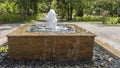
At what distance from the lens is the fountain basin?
20.8 ft

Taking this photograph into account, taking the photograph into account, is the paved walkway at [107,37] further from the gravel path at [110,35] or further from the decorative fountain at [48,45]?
the decorative fountain at [48,45]

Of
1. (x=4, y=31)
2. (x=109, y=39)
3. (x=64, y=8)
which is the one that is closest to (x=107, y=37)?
(x=109, y=39)

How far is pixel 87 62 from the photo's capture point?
253 inches

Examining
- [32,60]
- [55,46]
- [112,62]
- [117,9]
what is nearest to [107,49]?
[112,62]

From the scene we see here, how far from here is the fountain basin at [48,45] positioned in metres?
6.35

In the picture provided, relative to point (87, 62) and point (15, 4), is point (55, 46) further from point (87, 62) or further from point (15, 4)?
point (15, 4)

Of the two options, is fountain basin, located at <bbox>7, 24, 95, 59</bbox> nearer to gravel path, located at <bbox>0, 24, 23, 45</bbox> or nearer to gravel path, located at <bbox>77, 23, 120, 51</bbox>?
gravel path, located at <bbox>77, 23, 120, 51</bbox>

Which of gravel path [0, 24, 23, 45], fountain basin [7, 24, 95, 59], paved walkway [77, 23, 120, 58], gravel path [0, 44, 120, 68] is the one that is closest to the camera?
gravel path [0, 44, 120, 68]

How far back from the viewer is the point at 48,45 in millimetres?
6422

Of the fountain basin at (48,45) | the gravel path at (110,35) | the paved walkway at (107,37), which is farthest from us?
the gravel path at (110,35)

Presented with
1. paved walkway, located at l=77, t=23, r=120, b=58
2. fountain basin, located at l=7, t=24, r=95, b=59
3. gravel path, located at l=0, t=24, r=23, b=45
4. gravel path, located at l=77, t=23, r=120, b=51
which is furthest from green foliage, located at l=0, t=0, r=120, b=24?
fountain basin, located at l=7, t=24, r=95, b=59

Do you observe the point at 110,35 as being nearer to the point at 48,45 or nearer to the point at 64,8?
the point at 48,45

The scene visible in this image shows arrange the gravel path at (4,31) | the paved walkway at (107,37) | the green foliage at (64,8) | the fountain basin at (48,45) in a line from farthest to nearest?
the green foliage at (64,8), the gravel path at (4,31), the paved walkway at (107,37), the fountain basin at (48,45)

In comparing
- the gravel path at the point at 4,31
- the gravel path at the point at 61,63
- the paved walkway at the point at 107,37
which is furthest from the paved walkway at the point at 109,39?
the gravel path at the point at 4,31
